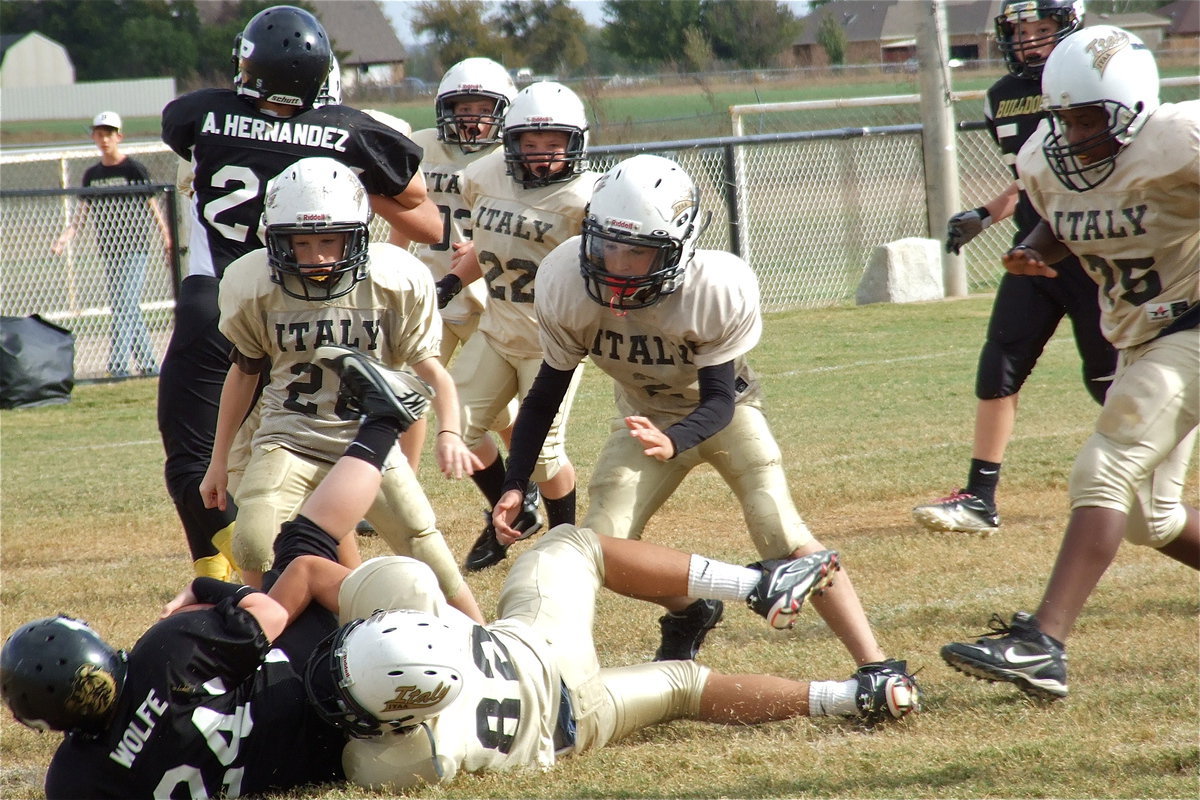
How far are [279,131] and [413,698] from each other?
2.31m

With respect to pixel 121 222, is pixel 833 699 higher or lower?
lower

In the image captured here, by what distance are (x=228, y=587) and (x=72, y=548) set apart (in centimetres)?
326

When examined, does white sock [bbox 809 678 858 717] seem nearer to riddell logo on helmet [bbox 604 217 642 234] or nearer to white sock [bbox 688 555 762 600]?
white sock [bbox 688 555 762 600]

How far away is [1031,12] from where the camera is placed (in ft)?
17.6

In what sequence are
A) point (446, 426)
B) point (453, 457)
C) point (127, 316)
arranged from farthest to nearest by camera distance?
point (127, 316) < point (446, 426) < point (453, 457)

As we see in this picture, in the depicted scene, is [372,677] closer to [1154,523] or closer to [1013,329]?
[1154,523]

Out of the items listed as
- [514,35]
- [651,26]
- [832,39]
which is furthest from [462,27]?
[832,39]

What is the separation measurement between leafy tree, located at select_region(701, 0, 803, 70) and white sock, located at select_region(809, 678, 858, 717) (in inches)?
673

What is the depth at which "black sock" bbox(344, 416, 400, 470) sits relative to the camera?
147 inches

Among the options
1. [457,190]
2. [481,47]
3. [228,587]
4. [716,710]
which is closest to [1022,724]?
[716,710]

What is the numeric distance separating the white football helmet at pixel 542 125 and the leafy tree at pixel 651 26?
15.1m

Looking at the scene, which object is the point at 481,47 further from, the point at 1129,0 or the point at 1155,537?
the point at 1155,537

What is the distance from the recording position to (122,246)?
11.2 m

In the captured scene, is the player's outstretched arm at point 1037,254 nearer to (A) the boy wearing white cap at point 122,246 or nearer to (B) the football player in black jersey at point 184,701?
(B) the football player in black jersey at point 184,701
